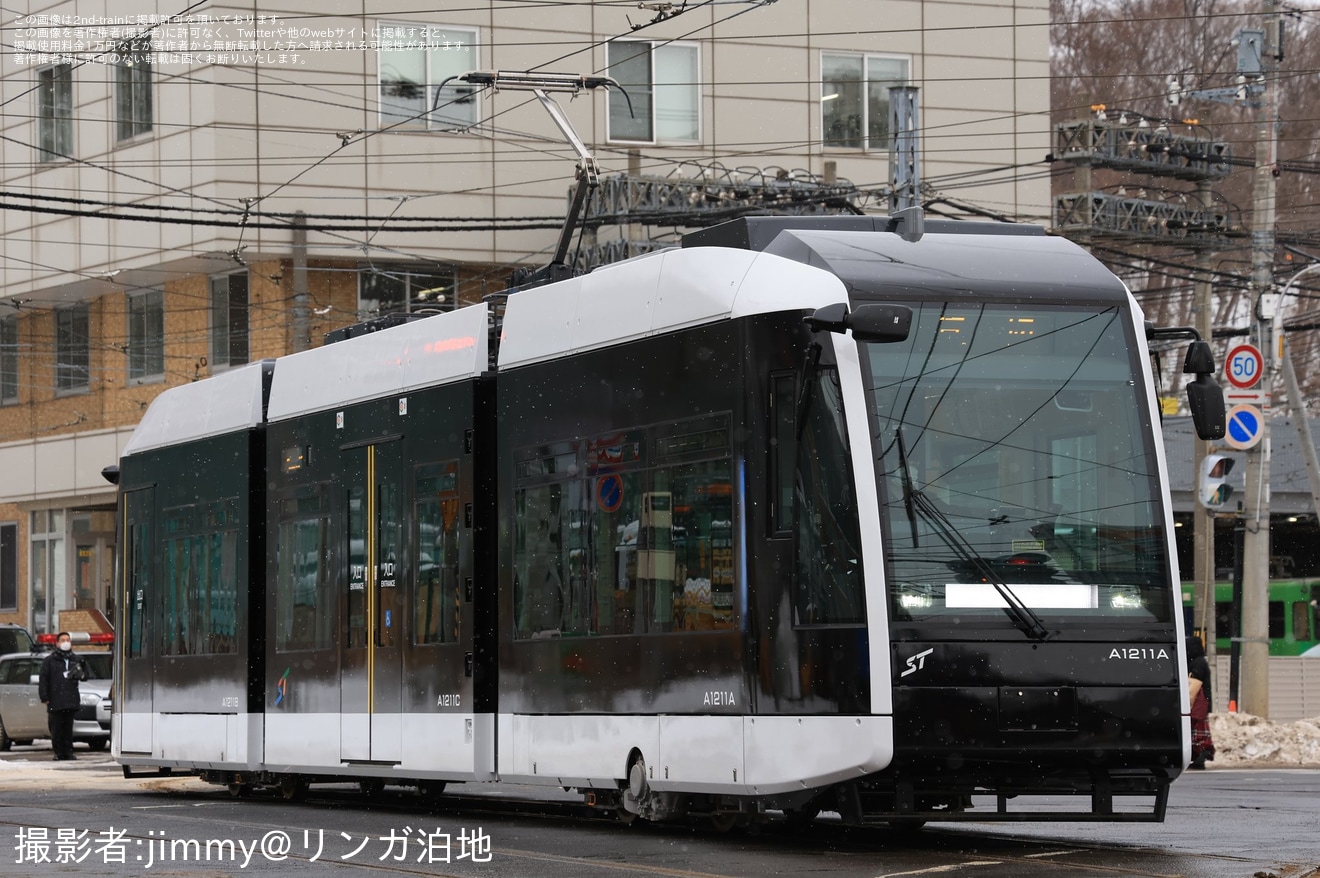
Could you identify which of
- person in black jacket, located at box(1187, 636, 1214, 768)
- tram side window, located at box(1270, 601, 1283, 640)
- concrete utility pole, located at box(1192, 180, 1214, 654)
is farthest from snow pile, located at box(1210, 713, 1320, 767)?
tram side window, located at box(1270, 601, 1283, 640)

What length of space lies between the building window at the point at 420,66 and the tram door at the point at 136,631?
1771 cm

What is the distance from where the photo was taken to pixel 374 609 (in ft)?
55.6

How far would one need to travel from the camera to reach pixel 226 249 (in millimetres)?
37438

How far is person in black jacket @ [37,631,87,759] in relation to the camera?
28.7m

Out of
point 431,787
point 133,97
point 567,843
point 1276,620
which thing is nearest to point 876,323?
point 567,843

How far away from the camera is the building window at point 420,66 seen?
38375 mm

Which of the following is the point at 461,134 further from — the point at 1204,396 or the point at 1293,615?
the point at 1204,396

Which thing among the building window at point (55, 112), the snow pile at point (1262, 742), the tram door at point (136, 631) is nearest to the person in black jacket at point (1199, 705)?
the snow pile at point (1262, 742)

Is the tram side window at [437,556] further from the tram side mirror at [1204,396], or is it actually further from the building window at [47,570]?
the building window at [47,570]

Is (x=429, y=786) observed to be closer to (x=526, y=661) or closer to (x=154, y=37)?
(x=526, y=661)

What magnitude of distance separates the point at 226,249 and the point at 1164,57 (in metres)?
30.1

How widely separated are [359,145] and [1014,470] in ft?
88.3

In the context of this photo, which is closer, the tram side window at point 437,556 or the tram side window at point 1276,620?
the tram side window at point 437,556

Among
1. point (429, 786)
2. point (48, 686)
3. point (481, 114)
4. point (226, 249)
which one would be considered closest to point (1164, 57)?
point (481, 114)
